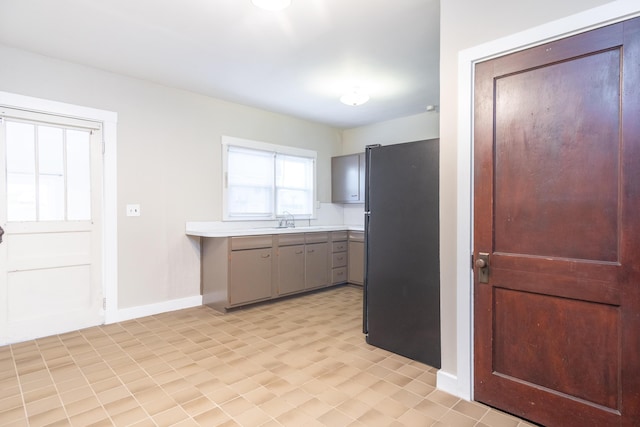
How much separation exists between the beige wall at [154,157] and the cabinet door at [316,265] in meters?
1.30

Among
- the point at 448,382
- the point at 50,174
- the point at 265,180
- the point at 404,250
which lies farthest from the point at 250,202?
the point at 448,382

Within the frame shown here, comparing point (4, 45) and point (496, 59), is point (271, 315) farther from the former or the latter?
point (4, 45)

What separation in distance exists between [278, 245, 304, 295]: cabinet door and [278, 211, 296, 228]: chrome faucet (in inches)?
24.4

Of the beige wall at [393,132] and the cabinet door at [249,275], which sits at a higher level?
the beige wall at [393,132]

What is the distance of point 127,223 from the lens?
11.6ft

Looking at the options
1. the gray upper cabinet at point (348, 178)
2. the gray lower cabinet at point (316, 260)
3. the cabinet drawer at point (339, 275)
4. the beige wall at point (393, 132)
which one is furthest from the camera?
the gray upper cabinet at point (348, 178)

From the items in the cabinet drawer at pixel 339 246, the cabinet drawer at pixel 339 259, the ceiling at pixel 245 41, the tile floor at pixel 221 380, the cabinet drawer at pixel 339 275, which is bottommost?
the tile floor at pixel 221 380

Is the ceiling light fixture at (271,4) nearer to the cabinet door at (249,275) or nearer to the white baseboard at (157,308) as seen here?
the cabinet door at (249,275)

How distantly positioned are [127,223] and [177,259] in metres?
0.68

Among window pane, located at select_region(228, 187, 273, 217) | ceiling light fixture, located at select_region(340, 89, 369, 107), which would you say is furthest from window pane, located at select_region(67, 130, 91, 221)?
ceiling light fixture, located at select_region(340, 89, 369, 107)

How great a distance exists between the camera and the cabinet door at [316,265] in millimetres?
4609

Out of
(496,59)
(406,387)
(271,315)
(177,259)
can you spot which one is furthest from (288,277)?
(496,59)

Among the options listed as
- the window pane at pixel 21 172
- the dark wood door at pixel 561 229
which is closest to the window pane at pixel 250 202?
the window pane at pixel 21 172

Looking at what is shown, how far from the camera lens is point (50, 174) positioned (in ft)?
10.3
